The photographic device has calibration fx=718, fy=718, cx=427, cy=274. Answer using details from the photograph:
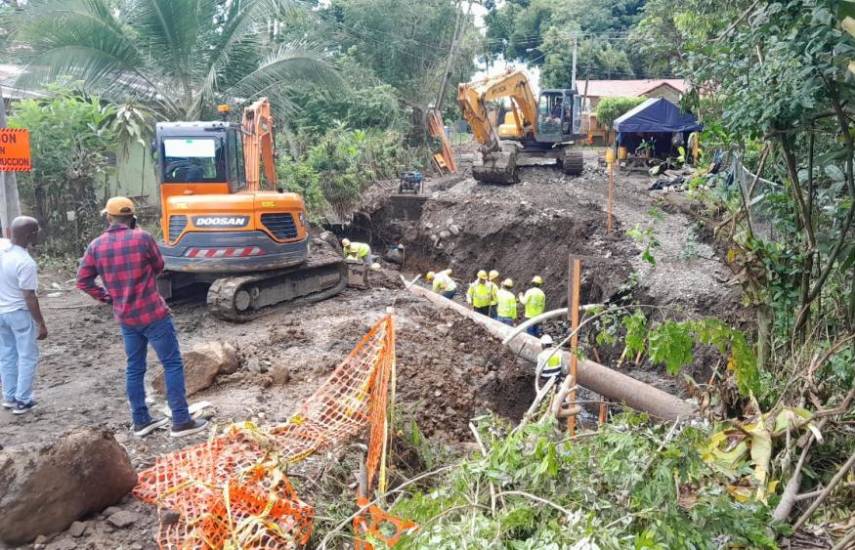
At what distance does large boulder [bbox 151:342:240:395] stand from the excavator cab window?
131 inches

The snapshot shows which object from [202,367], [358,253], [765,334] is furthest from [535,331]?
[765,334]

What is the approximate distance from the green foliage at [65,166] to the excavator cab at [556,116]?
12.1m

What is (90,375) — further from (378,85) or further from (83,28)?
(378,85)

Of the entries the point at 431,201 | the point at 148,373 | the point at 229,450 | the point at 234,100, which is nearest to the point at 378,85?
the point at 431,201

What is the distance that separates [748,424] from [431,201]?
14.1m

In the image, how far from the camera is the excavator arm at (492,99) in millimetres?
18234

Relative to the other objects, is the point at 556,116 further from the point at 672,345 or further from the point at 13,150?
the point at 672,345

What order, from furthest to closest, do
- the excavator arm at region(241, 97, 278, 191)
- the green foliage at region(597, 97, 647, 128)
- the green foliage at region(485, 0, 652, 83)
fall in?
the green foliage at region(485, 0, 652, 83)
the green foliage at region(597, 97, 647, 128)
the excavator arm at region(241, 97, 278, 191)

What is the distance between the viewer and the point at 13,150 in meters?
8.81

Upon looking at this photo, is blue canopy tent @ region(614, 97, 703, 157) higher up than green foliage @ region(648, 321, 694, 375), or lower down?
higher up

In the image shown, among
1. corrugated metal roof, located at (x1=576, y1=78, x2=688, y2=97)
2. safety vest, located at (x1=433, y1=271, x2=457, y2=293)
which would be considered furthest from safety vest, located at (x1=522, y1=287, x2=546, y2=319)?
corrugated metal roof, located at (x1=576, y1=78, x2=688, y2=97)

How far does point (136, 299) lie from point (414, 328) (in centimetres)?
433

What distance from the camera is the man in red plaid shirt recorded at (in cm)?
509

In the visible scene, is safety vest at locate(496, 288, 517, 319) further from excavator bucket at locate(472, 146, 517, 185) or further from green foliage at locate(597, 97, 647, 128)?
green foliage at locate(597, 97, 647, 128)
